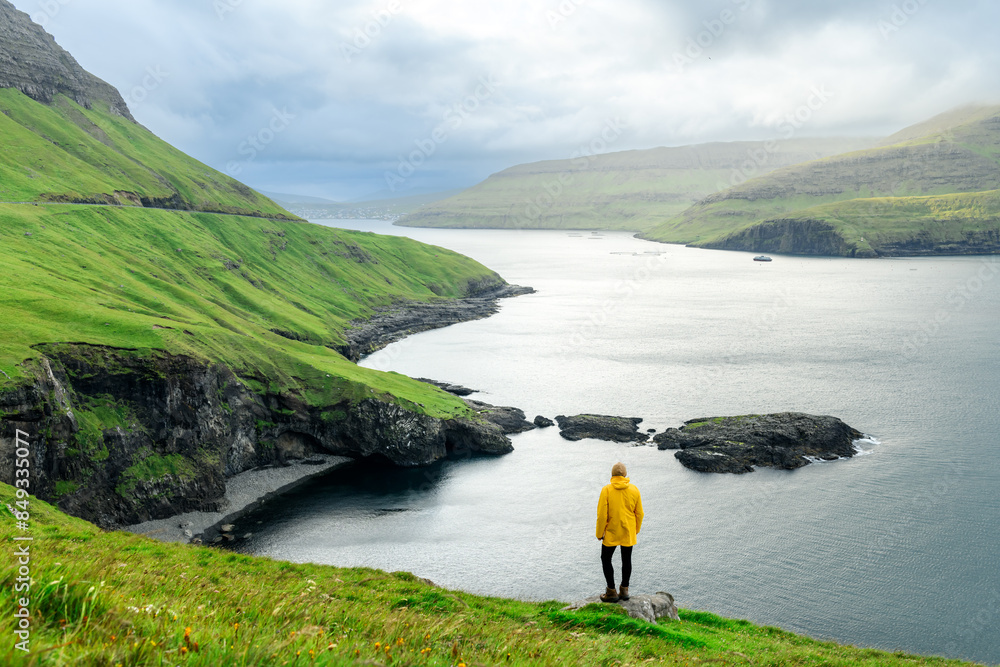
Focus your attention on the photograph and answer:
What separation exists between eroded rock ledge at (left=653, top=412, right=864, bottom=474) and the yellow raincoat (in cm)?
6281

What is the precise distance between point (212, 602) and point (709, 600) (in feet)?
157

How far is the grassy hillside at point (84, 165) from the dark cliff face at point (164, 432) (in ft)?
277

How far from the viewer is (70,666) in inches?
257

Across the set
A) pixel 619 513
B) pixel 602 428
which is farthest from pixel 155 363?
pixel 619 513

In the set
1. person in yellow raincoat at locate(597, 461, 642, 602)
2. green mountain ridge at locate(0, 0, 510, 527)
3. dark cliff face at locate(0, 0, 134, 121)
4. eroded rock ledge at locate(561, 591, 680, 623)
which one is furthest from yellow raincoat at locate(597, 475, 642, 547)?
dark cliff face at locate(0, 0, 134, 121)

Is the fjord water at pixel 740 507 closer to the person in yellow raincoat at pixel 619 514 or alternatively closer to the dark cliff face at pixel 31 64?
the person in yellow raincoat at pixel 619 514

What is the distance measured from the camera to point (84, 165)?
519ft

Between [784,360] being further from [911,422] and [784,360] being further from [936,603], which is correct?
[936,603]

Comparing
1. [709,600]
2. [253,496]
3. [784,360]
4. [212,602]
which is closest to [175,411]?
[253,496]

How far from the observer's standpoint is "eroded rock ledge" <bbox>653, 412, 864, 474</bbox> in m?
79.1

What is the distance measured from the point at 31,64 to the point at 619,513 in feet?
753

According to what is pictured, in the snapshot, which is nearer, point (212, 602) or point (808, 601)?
point (212, 602)

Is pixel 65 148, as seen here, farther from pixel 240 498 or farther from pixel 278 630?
pixel 278 630

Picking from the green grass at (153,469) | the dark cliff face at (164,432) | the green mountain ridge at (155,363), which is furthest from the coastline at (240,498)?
the green grass at (153,469)
